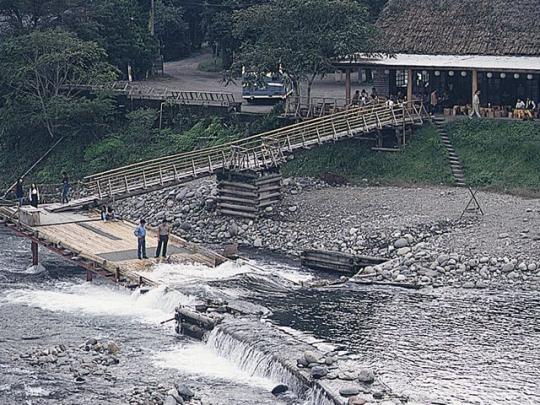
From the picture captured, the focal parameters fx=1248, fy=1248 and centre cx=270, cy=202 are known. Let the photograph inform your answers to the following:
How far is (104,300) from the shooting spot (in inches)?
1751

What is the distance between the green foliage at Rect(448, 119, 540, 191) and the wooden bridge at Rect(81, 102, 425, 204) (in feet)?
9.46

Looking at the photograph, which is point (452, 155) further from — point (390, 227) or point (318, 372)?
point (318, 372)

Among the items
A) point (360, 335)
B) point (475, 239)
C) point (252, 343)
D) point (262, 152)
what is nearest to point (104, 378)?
point (252, 343)

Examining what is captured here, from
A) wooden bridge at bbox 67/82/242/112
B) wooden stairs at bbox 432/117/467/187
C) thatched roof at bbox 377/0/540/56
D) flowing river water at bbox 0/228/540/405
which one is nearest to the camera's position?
flowing river water at bbox 0/228/540/405

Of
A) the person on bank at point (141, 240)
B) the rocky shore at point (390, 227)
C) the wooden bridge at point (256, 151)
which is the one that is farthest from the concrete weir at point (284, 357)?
the wooden bridge at point (256, 151)

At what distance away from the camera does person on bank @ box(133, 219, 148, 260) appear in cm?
4550

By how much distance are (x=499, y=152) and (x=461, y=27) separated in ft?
30.4

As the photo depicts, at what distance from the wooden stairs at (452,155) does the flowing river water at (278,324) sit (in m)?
10.9

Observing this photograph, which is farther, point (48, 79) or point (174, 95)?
point (174, 95)

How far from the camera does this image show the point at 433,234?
160 feet

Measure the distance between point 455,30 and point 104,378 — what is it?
33227 millimetres

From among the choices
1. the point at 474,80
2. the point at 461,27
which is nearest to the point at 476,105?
the point at 474,80

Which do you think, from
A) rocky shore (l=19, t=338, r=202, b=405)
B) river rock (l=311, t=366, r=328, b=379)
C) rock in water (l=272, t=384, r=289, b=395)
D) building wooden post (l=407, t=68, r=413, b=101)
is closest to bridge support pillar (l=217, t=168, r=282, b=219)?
building wooden post (l=407, t=68, r=413, b=101)

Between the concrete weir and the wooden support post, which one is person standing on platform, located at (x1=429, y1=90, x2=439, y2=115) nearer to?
the wooden support post
